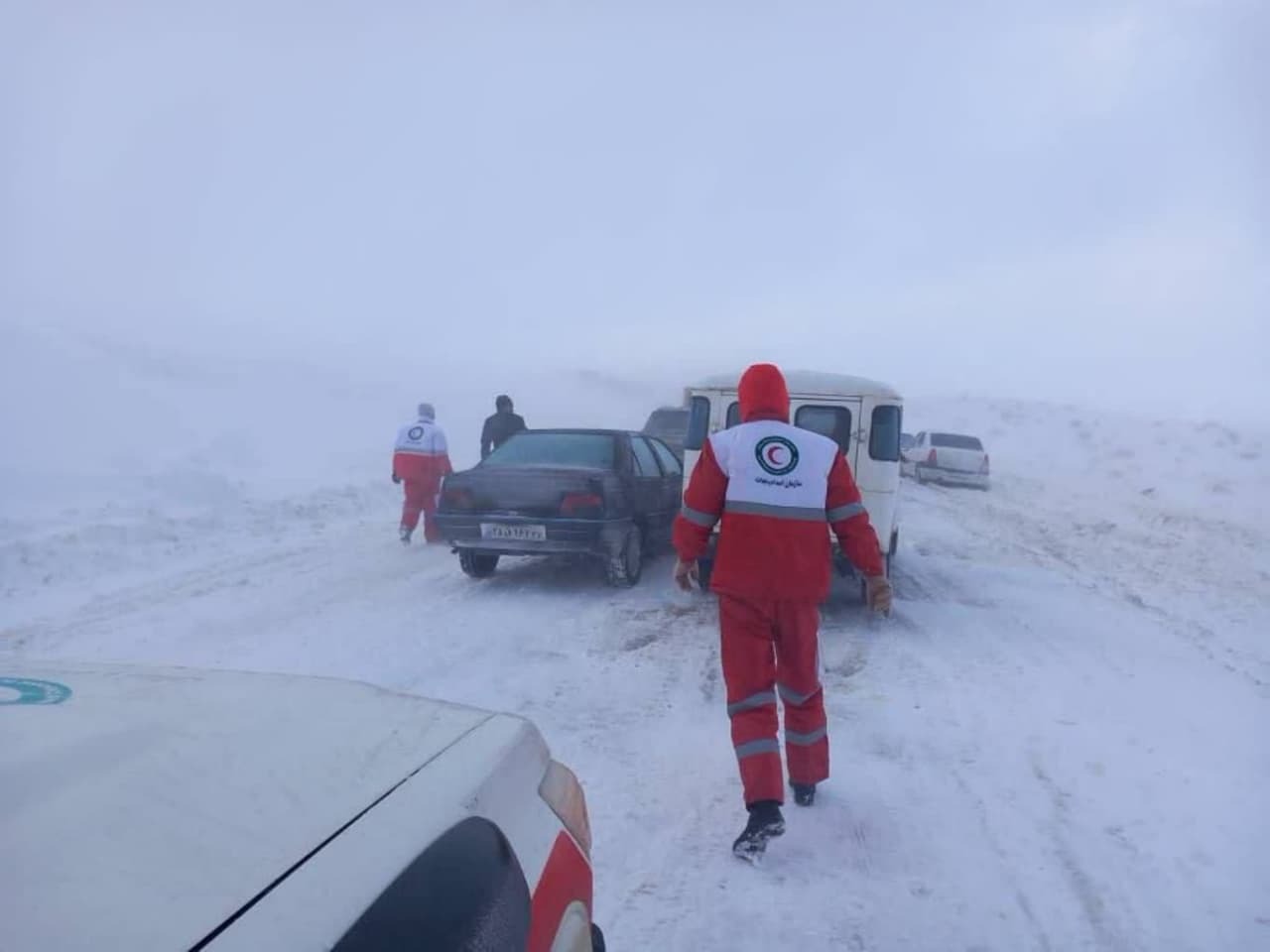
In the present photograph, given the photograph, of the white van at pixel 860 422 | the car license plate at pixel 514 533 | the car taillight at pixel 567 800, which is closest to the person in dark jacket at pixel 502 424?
the car license plate at pixel 514 533

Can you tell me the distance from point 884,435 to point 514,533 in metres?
3.26

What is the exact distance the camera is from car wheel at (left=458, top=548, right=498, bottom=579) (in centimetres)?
893

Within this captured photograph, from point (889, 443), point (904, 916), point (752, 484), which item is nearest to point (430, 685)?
point (752, 484)

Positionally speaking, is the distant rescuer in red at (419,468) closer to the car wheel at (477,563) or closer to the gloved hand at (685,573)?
the car wheel at (477,563)

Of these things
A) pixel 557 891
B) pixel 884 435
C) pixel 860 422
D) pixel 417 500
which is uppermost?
pixel 860 422

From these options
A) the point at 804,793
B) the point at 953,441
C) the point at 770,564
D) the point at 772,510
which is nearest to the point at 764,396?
the point at 772,510

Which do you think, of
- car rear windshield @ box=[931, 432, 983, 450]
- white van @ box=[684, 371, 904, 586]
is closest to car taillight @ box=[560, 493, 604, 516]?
white van @ box=[684, 371, 904, 586]

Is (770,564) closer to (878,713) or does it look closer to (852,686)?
(878,713)

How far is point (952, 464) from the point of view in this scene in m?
23.5

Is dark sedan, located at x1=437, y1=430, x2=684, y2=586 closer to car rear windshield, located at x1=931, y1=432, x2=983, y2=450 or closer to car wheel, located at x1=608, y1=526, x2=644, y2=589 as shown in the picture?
car wheel, located at x1=608, y1=526, x2=644, y2=589

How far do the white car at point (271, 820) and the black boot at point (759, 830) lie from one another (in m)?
1.53

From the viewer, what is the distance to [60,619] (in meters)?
7.11

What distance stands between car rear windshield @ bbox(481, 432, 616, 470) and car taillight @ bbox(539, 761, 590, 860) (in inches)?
256

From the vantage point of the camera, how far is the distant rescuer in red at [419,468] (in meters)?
11.1
